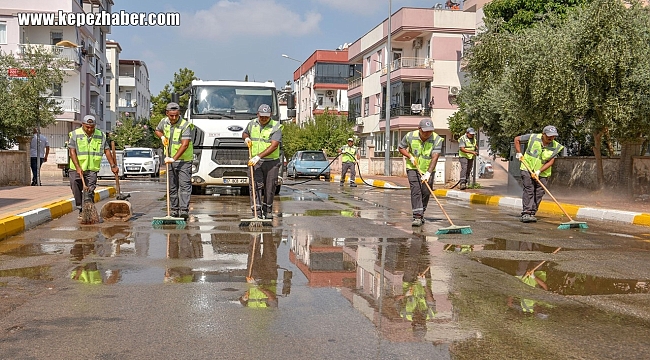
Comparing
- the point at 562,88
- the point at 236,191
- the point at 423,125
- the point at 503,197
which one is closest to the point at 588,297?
the point at 423,125

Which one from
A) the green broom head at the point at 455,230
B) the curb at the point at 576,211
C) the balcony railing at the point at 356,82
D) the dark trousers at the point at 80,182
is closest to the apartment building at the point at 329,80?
the balcony railing at the point at 356,82

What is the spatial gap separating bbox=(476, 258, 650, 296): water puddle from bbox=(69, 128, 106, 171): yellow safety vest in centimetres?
683

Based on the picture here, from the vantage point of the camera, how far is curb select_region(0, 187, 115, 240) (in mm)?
9180

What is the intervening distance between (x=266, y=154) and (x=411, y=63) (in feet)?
113

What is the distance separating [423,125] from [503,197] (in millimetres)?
7245

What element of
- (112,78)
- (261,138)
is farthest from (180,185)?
(112,78)

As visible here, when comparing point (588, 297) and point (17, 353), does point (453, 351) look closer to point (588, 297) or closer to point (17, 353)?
point (588, 297)

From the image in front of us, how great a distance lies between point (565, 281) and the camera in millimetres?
6387

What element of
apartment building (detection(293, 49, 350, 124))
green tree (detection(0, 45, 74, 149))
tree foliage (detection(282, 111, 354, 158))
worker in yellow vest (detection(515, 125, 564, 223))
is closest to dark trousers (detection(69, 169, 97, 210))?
worker in yellow vest (detection(515, 125, 564, 223))

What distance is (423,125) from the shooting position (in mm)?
10969

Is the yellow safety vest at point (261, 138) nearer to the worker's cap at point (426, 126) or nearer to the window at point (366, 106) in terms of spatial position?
the worker's cap at point (426, 126)

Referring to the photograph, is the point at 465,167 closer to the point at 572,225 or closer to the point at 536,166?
the point at 536,166

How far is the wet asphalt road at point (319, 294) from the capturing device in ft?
13.9

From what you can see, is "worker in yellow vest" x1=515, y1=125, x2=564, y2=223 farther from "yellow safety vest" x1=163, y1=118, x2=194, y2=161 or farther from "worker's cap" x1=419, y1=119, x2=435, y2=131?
"yellow safety vest" x1=163, y1=118, x2=194, y2=161
